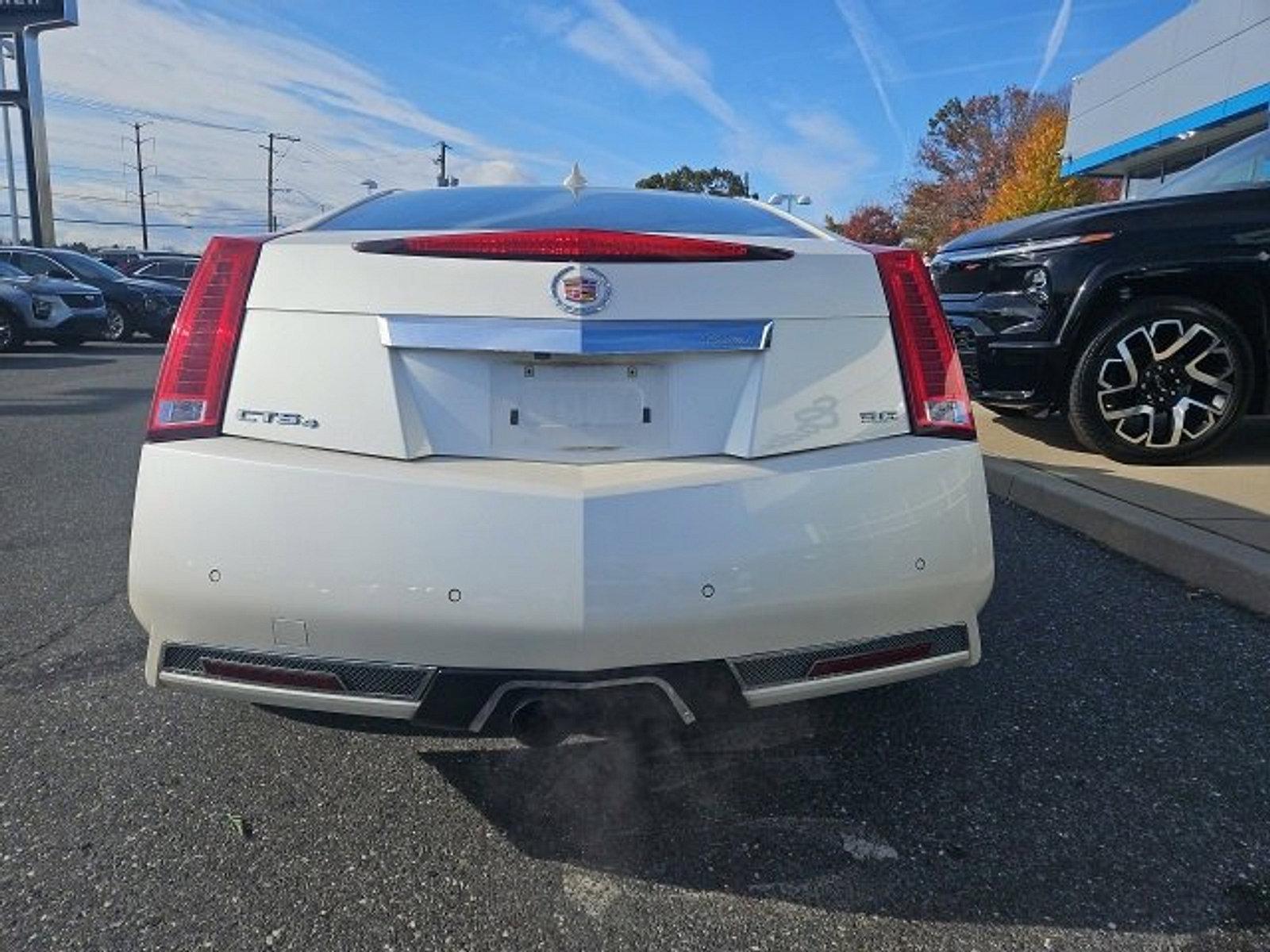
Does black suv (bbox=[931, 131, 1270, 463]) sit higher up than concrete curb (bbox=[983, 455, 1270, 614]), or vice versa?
black suv (bbox=[931, 131, 1270, 463])

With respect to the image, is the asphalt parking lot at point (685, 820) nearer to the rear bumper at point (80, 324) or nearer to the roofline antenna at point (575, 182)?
the roofline antenna at point (575, 182)

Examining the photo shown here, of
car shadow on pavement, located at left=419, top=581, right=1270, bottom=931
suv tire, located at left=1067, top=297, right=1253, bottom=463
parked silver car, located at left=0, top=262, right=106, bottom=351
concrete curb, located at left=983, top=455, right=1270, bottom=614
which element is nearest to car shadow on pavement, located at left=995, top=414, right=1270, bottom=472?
suv tire, located at left=1067, top=297, right=1253, bottom=463

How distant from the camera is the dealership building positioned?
18.2 meters

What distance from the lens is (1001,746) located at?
2.34 metres

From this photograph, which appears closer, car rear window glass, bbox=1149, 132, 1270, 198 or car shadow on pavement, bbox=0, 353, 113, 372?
car rear window glass, bbox=1149, 132, 1270, 198

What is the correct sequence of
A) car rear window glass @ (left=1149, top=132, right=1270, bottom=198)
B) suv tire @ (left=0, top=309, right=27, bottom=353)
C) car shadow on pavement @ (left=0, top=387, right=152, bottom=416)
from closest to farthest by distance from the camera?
car rear window glass @ (left=1149, top=132, right=1270, bottom=198) < car shadow on pavement @ (left=0, top=387, right=152, bottom=416) < suv tire @ (left=0, top=309, right=27, bottom=353)

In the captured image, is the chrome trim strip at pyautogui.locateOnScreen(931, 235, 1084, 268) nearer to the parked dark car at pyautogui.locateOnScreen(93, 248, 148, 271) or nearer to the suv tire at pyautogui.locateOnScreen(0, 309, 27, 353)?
the suv tire at pyautogui.locateOnScreen(0, 309, 27, 353)

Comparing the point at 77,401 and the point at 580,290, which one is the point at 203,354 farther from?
the point at 77,401

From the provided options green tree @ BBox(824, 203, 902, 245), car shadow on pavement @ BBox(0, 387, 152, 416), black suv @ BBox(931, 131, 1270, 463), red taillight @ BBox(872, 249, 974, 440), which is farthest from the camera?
green tree @ BBox(824, 203, 902, 245)

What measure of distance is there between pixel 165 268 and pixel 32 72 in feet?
27.6

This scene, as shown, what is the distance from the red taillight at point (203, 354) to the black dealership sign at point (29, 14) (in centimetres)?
3140

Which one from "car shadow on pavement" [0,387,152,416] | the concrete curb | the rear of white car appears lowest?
the concrete curb

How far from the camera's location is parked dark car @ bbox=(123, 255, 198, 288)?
71.4ft

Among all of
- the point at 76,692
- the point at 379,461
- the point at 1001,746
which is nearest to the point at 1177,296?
the point at 1001,746
